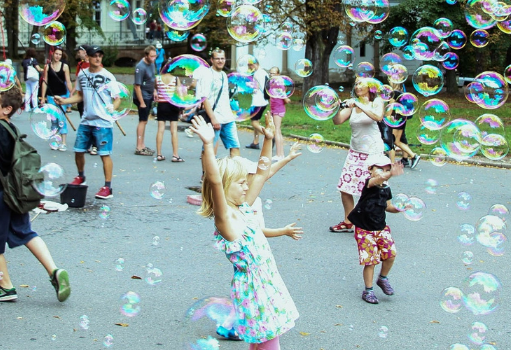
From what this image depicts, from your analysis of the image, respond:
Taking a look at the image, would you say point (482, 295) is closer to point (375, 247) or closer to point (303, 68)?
point (375, 247)

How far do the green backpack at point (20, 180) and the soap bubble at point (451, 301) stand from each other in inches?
108

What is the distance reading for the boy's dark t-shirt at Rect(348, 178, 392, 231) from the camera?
505 centimetres

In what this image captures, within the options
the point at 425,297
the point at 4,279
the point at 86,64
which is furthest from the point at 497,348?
the point at 86,64

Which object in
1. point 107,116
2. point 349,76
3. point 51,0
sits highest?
point 51,0

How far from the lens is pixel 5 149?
4578 millimetres

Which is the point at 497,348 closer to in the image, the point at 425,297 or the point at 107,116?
the point at 425,297

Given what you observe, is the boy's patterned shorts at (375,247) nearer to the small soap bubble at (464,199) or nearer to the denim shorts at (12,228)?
the denim shorts at (12,228)

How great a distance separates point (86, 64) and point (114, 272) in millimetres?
4122

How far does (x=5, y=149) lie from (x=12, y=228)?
1.72 ft

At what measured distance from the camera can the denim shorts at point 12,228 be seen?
178 inches

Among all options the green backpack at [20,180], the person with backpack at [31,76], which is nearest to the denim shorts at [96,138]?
the green backpack at [20,180]

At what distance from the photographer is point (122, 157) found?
11.2 metres

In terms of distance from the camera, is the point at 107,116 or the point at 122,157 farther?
the point at 122,157

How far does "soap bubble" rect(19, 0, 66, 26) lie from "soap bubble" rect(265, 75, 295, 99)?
2.77m
